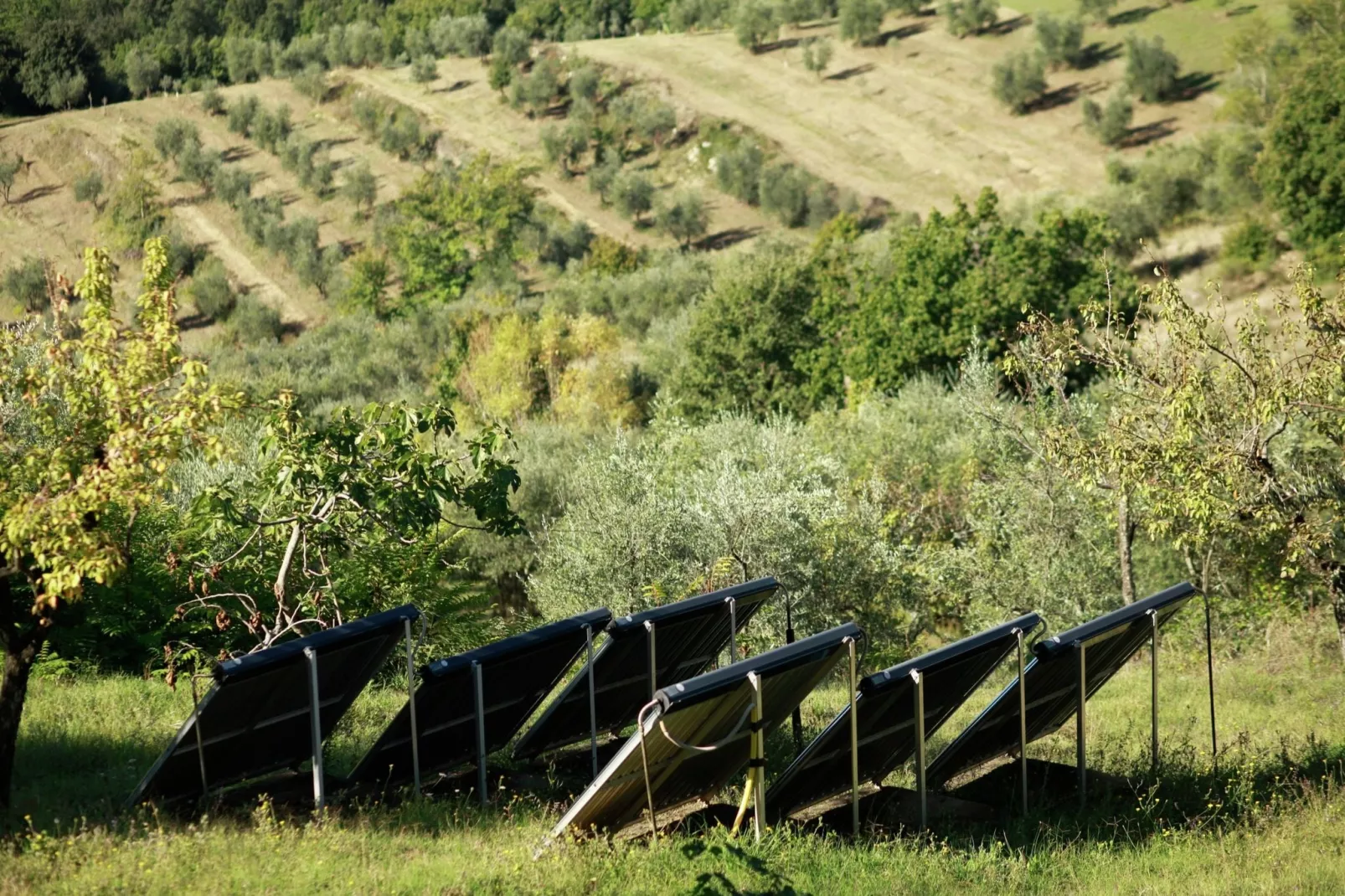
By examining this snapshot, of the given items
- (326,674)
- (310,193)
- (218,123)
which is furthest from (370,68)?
(326,674)

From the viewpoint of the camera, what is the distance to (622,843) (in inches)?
320

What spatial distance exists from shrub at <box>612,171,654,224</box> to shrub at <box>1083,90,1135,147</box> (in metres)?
32.8

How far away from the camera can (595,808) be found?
26.1ft

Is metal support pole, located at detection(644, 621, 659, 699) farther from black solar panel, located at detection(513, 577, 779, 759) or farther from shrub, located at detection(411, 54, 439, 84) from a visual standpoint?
shrub, located at detection(411, 54, 439, 84)

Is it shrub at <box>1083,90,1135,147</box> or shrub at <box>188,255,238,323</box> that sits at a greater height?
shrub at <box>1083,90,1135,147</box>

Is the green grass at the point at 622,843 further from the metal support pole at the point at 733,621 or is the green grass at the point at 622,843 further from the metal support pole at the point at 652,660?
the metal support pole at the point at 652,660

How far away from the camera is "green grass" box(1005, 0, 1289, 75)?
9819cm

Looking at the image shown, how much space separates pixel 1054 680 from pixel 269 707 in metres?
6.00

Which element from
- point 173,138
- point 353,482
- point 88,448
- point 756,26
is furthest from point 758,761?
point 756,26

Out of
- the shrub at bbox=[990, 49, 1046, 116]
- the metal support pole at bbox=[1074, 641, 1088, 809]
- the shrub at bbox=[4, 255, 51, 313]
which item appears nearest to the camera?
the metal support pole at bbox=[1074, 641, 1088, 809]

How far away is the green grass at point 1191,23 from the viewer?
322ft

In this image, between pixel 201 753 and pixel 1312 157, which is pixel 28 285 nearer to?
pixel 1312 157

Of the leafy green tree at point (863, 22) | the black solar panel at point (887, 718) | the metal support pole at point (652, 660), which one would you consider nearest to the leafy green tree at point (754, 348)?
the metal support pole at point (652, 660)

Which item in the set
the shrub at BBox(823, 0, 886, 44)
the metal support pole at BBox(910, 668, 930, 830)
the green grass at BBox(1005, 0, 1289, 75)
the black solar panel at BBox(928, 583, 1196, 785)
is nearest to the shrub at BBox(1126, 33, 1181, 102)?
the green grass at BBox(1005, 0, 1289, 75)
